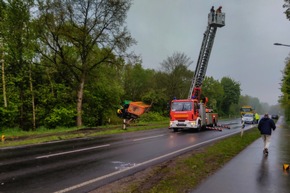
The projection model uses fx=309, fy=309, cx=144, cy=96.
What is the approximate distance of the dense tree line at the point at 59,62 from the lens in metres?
25.1

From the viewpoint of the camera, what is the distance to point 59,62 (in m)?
30.5

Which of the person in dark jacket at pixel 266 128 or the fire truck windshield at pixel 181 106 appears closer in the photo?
the person in dark jacket at pixel 266 128

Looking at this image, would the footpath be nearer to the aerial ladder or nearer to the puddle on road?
the puddle on road

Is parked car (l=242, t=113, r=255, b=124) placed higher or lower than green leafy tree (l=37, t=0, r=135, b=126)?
lower

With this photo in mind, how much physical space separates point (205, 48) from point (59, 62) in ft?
46.6

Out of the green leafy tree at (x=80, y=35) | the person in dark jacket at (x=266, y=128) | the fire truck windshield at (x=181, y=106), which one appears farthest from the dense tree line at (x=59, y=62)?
the person in dark jacket at (x=266, y=128)

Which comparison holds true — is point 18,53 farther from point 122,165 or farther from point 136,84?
point 136,84

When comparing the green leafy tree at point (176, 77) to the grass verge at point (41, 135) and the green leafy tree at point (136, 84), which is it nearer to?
the green leafy tree at point (136, 84)

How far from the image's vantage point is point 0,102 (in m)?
24.4

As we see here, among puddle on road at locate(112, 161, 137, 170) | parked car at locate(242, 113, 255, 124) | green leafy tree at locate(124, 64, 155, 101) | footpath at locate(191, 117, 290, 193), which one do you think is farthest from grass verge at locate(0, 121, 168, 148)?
green leafy tree at locate(124, 64, 155, 101)

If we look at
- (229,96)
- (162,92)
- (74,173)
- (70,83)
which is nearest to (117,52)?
(70,83)

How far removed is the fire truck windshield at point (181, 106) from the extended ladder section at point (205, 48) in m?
4.06

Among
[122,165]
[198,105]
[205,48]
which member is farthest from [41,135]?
[205,48]

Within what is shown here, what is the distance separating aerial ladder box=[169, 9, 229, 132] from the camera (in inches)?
976
